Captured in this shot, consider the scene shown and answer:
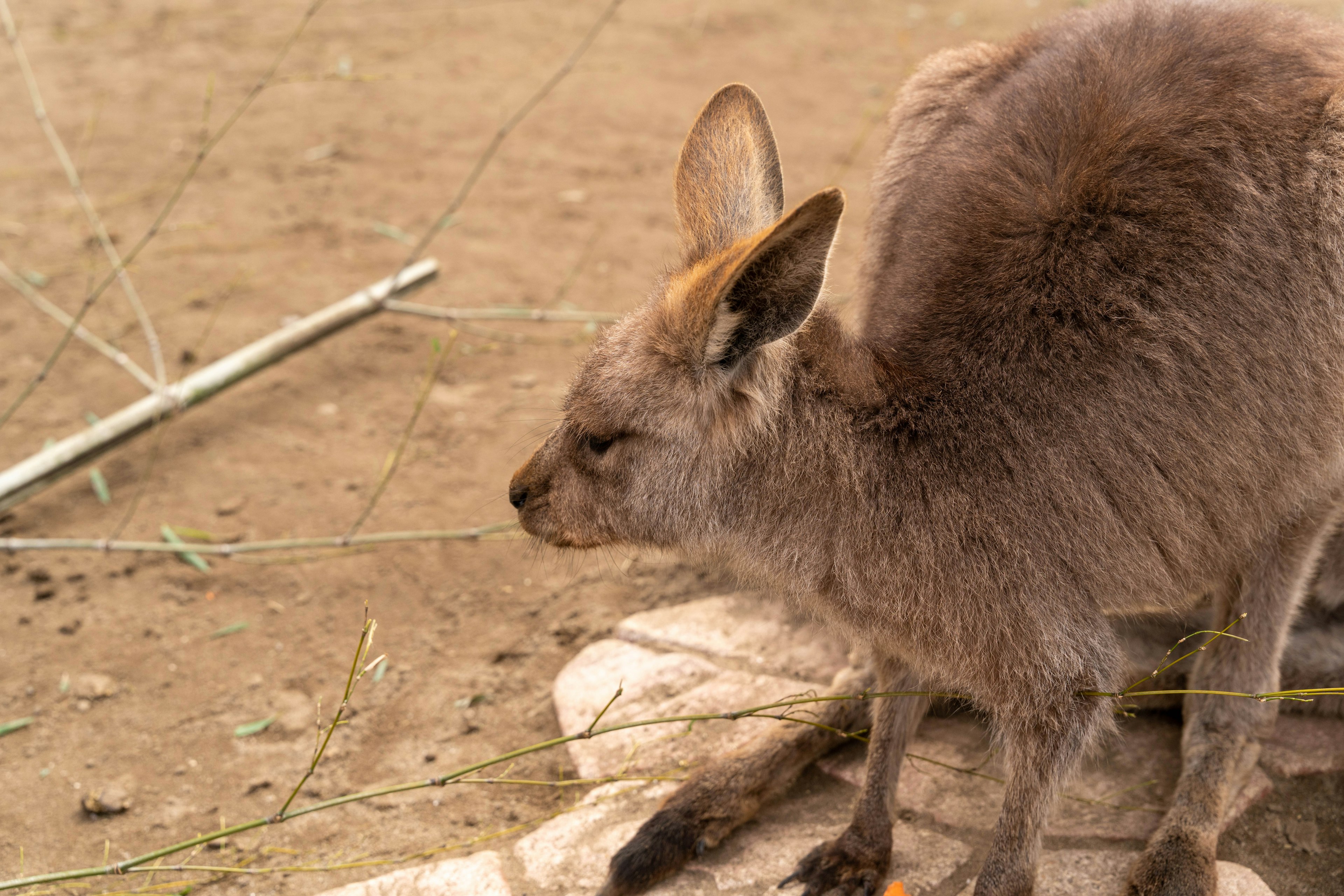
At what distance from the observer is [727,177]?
229 cm

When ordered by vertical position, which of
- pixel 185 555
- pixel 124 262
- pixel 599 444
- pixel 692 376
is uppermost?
pixel 692 376

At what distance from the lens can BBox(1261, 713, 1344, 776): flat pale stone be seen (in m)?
2.51

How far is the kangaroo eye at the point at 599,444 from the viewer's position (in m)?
2.29

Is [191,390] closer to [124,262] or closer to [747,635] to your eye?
[124,262]

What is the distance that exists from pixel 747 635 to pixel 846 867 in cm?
87

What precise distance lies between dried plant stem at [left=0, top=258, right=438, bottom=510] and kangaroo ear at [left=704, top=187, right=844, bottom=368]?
233cm

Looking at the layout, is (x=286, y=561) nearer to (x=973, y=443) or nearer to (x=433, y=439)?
(x=433, y=439)

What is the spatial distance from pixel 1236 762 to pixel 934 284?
1309 mm

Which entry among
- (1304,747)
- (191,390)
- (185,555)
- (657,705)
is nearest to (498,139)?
(191,390)

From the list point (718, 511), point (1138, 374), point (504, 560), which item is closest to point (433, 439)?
point (504, 560)

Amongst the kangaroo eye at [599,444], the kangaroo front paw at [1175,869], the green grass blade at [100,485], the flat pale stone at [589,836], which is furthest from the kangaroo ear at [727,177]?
the green grass blade at [100,485]

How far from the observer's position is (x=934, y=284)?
2236 millimetres

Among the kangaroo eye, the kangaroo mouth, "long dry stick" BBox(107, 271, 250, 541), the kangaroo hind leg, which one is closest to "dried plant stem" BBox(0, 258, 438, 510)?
"long dry stick" BBox(107, 271, 250, 541)

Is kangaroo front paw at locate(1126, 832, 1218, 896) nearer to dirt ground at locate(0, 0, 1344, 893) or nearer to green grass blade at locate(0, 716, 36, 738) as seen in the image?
dirt ground at locate(0, 0, 1344, 893)
